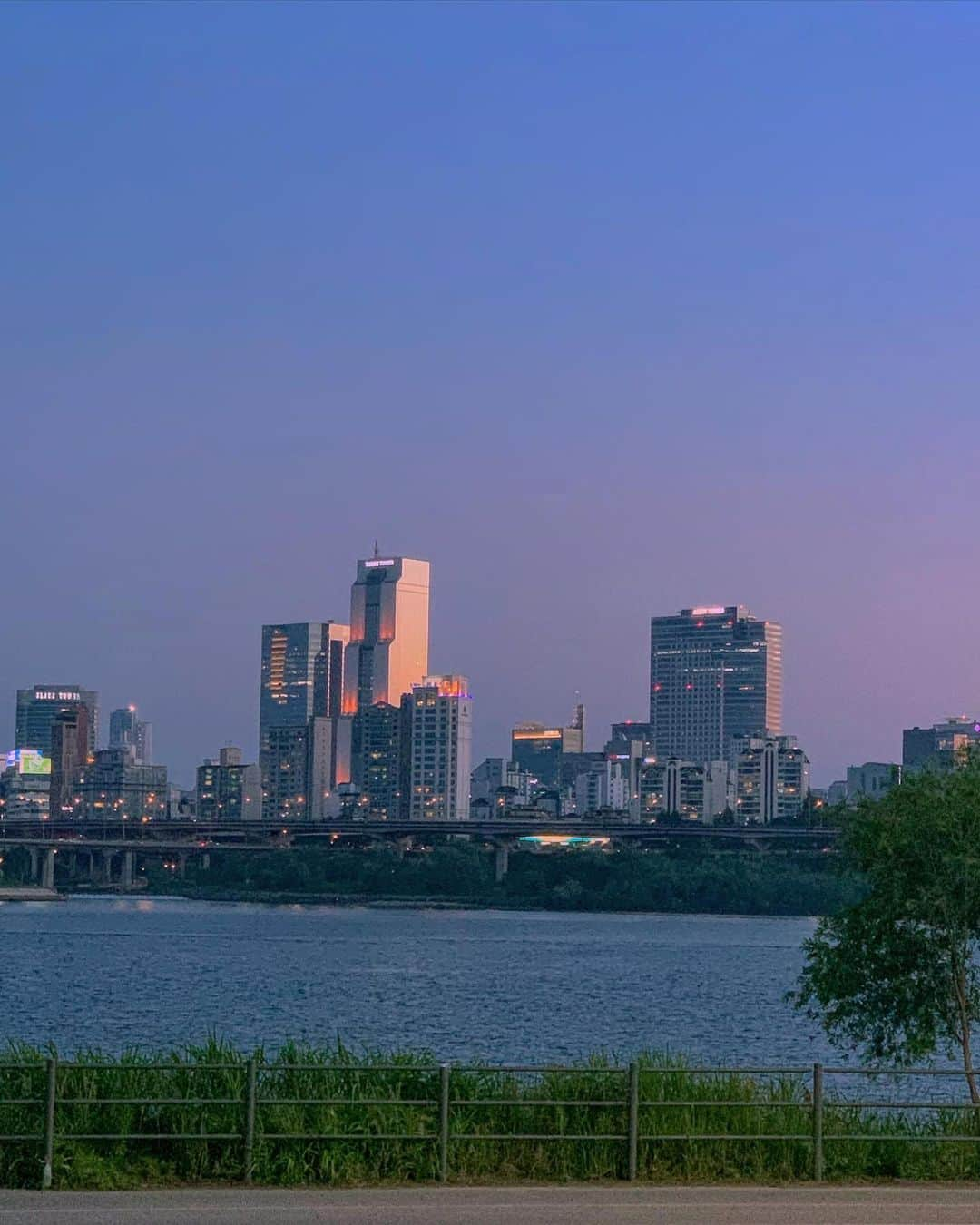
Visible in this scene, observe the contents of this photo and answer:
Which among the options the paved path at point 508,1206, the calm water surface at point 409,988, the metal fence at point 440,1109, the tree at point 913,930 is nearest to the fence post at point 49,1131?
the metal fence at point 440,1109

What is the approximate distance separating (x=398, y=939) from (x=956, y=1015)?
13267 centimetres

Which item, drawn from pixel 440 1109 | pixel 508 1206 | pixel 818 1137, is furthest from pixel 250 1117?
pixel 818 1137

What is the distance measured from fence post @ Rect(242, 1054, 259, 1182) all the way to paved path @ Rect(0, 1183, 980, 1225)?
17.1 inches

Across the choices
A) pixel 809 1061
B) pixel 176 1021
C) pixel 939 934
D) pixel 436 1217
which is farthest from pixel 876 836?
pixel 176 1021

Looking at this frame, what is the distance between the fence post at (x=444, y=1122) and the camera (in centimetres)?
2330

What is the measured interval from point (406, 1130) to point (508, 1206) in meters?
2.33

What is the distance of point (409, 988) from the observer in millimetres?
109500

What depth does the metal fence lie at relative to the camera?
23156mm

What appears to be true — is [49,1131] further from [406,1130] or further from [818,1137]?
[818,1137]

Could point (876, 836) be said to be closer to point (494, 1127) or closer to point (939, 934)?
point (939, 934)

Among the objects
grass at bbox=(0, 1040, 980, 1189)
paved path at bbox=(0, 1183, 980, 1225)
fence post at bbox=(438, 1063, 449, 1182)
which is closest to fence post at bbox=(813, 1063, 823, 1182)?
grass at bbox=(0, 1040, 980, 1189)

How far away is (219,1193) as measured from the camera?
22.6m

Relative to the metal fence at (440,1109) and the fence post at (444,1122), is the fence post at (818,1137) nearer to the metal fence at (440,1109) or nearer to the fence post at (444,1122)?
the metal fence at (440,1109)

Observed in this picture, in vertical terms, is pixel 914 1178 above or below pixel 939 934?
below
